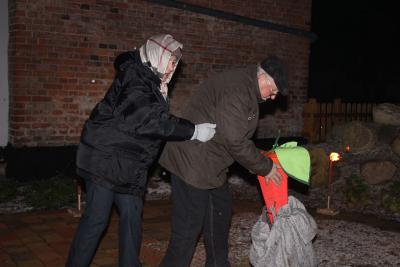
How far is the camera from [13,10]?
A: 272 inches

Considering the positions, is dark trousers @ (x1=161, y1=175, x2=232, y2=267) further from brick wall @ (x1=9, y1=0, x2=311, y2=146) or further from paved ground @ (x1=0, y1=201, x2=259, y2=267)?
brick wall @ (x1=9, y1=0, x2=311, y2=146)

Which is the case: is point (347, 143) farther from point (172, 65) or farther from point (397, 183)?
point (172, 65)

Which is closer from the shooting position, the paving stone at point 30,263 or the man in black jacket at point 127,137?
the man in black jacket at point 127,137

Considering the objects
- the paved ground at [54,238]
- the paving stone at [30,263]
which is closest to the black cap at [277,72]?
the paved ground at [54,238]

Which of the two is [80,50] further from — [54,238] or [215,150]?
[215,150]

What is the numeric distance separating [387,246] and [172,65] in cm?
305

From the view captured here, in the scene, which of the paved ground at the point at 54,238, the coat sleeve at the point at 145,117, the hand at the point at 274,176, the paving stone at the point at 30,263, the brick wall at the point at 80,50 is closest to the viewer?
the coat sleeve at the point at 145,117

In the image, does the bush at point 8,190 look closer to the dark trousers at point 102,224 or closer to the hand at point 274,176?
the dark trousers at point 102,224

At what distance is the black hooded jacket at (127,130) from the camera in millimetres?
3262

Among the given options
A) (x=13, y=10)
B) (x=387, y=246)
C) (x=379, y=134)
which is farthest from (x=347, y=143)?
(x=13, y=10)

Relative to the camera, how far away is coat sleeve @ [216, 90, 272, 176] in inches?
131

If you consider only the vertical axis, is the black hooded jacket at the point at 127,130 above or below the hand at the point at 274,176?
above

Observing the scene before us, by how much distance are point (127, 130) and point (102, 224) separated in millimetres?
713

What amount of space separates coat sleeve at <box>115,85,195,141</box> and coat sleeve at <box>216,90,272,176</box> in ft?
1.07
